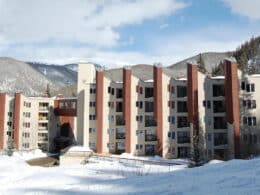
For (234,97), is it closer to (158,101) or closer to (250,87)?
(250,87)

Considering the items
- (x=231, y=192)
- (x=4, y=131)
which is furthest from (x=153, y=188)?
(x=4, y=131)

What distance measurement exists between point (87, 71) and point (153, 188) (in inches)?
2265

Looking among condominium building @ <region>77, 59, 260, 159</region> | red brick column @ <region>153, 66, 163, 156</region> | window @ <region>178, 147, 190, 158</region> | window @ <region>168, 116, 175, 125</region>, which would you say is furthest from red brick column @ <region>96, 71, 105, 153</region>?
window @ <region>178, 147, 190, 158</region>

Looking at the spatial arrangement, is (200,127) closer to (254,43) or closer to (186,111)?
(186,111)

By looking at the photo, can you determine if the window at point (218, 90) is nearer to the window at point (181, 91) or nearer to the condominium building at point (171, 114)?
the condominium building at point (171, 114)

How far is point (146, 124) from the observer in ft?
220

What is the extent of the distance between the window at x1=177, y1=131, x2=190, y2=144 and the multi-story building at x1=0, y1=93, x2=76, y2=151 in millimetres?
24889

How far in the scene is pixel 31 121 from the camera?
86125 mm

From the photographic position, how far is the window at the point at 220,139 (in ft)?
207

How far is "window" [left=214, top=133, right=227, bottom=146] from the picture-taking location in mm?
62969

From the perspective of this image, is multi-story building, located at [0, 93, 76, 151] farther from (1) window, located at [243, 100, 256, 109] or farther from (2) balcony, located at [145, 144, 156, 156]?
(1) window, located at [243, 100, 256, 109]

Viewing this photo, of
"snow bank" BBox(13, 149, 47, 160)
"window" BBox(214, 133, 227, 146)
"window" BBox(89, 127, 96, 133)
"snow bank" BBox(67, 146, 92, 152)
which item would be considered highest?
"window" BBox(89, 127, 96, 133)

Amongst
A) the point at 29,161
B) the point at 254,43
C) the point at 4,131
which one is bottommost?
the point at 29,161

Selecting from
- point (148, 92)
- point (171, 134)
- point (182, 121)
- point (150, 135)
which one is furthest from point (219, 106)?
point (150, 135)
